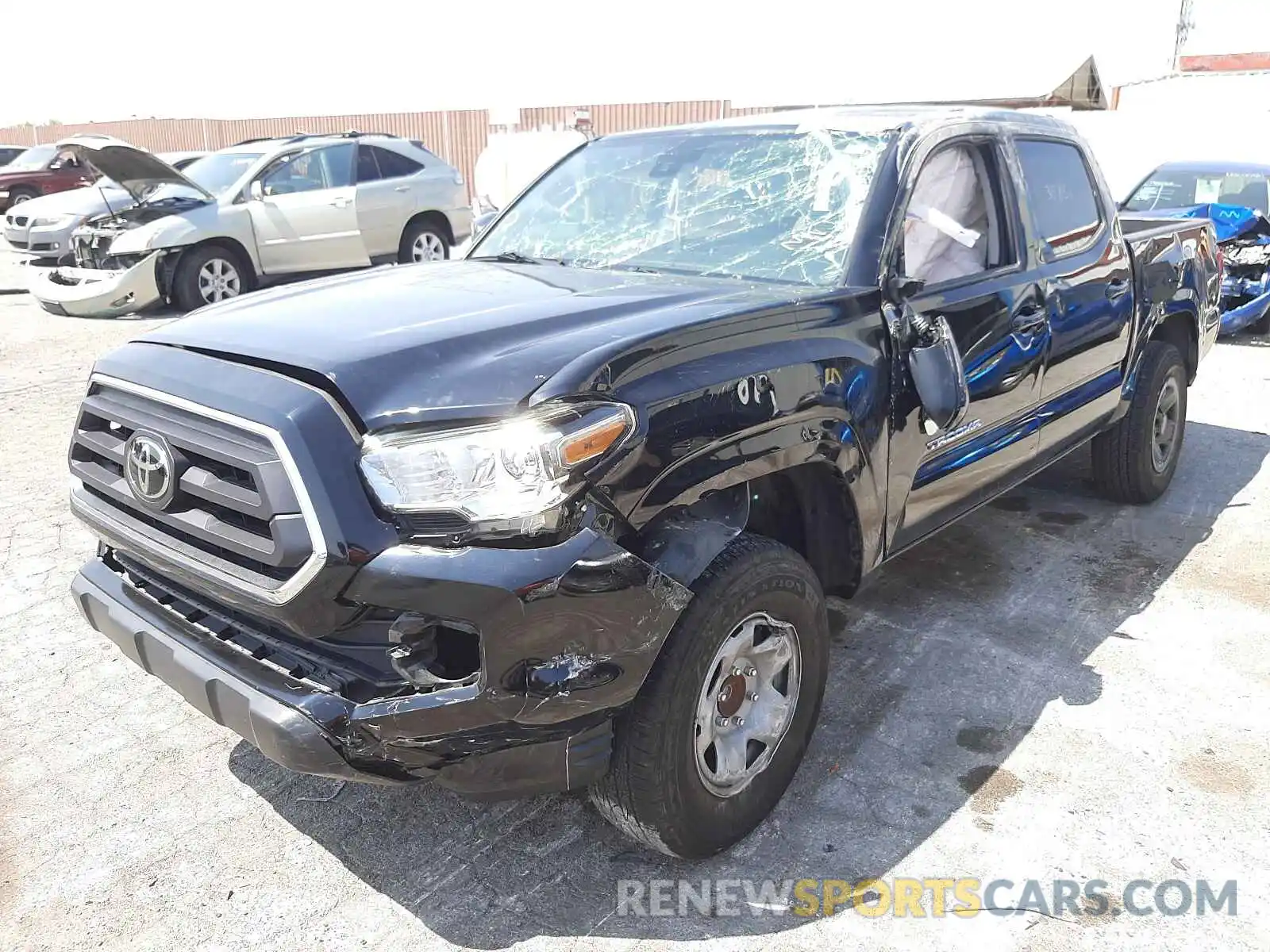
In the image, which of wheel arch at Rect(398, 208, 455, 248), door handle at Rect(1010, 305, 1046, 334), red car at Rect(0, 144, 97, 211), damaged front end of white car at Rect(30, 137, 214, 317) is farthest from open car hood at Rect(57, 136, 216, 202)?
red car at Rect(0, 144, 97, 211)

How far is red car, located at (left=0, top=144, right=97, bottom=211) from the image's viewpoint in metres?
20.5

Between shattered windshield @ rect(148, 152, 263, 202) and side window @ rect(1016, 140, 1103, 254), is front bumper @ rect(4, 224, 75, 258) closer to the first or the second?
shattered windshield @ rect(148, 152, 263, 202)

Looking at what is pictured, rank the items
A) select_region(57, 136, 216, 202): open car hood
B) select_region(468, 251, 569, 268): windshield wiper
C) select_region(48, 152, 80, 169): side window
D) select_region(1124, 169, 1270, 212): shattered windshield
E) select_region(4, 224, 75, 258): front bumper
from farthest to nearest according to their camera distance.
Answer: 1. select_region(48, 152, 80, 169): side window
2. select_region(4, 224, 75, 258): front bumper
3. select_region(1124, 169, 1270, 212): shattered windshield
4. select_region(57, 136, 216, 202): open car hood
5. select_region(468, 251, 569, 268): windshield wiper

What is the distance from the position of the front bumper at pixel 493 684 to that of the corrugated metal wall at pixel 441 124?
48.9 feet

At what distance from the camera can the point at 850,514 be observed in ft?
9.92

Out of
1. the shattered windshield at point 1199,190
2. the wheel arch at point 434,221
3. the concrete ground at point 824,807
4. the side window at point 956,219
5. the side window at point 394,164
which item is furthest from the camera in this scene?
the wheel arch at point 434,221

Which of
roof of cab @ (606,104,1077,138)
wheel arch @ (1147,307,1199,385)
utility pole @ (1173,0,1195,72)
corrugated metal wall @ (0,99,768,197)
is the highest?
utility pole @ (1173,0,1195,72)

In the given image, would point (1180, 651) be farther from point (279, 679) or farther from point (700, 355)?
point (279, 679)

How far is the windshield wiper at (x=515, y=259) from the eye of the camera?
3.64m

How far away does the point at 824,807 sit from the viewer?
2965 millimetres

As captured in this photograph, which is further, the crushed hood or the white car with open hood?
the white car with open hood

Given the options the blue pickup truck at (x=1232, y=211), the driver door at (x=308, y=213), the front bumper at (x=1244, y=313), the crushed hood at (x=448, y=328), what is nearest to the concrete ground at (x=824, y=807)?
the crushed hood at (x=448, y=328)

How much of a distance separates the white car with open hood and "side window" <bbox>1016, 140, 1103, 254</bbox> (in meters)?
7.03

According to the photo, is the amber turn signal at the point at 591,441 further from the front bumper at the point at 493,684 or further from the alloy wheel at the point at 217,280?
the alloy wheel at the point at 217,280
